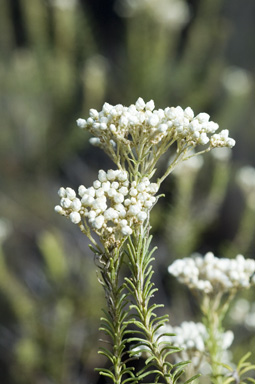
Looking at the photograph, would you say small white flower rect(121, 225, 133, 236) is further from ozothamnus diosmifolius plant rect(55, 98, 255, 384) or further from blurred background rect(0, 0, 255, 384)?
blurred background rect(0, 0, 255, 384)

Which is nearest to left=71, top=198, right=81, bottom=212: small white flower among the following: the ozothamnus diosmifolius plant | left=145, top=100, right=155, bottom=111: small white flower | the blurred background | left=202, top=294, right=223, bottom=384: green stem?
the ozothamnus diosmifolius plant

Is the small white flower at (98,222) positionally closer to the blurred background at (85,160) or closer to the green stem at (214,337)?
the green stem at (214,337)

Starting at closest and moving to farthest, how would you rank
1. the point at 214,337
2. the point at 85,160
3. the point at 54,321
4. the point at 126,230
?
1. the point at 126,230
2. the point at 214,337
3. the point at 54,321
4. the point at 85,160

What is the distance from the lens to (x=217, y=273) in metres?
0.52

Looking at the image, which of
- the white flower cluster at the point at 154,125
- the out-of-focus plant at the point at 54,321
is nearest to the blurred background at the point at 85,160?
the out-of-focus plant at the point at 54,321

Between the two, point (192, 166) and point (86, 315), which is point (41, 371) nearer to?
point (86, 315)

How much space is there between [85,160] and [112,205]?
1609 millimetres

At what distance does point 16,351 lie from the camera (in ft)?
4.25

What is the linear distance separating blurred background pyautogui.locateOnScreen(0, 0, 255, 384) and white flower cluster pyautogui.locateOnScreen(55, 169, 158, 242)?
797 millimetres

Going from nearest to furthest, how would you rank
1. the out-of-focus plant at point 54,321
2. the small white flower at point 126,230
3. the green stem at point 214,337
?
the small white flower at point 126,230, the green stem at point 214,337, the out-of-focus plant at point 54,321

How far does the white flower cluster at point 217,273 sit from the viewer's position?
20.2 inches

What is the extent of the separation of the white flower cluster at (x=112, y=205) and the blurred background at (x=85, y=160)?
80 cm

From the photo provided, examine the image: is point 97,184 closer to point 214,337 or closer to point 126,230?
point 126,230

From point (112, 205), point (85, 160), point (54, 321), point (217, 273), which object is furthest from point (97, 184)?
point (85, 160)
